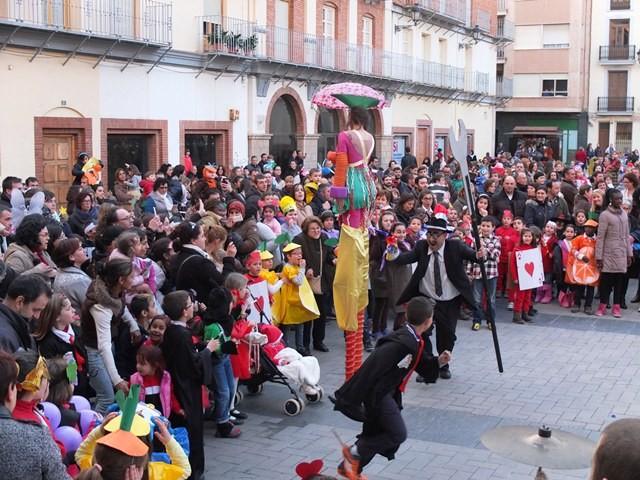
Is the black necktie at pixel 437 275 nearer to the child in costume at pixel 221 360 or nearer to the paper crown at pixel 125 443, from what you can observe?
the child in costume at pixel 221 360

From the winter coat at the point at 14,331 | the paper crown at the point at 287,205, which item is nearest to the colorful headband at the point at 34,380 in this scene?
the winter coat at the point at 14,331

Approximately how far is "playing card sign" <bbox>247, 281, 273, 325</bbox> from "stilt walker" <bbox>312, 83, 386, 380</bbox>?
75cm

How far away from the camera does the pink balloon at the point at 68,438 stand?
5.14 meters

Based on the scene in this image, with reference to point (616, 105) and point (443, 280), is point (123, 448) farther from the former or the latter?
point (616, 105)

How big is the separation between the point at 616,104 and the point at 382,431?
46465mm

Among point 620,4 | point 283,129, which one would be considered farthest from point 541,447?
point 620,4

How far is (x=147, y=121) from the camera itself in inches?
783

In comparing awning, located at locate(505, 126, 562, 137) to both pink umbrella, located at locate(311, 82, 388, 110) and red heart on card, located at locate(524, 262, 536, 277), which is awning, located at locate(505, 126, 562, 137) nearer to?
red heart on card, located at locate(524, 262, 536, 277)


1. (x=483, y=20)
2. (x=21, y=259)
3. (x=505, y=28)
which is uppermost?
(x=505, y=28)

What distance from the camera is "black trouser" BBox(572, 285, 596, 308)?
43.3 feet

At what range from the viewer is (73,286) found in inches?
284

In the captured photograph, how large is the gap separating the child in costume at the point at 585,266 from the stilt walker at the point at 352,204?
5390 mm

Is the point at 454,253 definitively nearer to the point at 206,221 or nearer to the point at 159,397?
the point at 206,221

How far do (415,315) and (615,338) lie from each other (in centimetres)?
611
